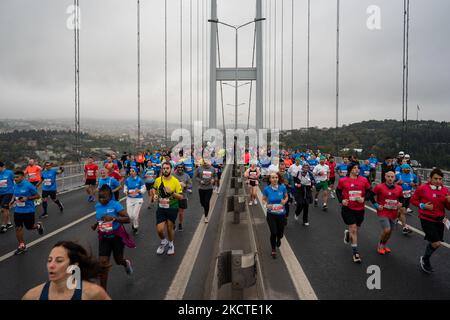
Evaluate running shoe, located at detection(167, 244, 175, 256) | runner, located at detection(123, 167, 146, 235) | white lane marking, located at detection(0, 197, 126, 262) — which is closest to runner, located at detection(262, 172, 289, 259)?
running shoe, located at detection(167, 244, 175, 256)

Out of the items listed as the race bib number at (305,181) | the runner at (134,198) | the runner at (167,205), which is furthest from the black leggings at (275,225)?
the runner at (134,198)

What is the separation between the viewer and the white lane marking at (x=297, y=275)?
14.2 feet

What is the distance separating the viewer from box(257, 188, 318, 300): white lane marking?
14.2 feet

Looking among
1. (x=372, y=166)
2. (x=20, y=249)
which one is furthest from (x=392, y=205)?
(x=372, y=166)

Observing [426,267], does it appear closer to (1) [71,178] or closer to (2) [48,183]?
(2) [48,183]

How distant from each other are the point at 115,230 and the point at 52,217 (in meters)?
6.43

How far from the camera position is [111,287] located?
4.59 meters

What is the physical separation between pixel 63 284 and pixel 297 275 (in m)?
3.64

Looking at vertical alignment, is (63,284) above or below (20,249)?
above

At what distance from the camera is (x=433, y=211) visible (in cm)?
541

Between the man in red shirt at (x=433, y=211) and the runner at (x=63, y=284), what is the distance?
16.6ft

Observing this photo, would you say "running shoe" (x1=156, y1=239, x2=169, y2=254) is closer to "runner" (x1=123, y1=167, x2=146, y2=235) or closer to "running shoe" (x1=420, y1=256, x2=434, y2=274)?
"runner" (x1=123, y1=167, x2=146, y2=235)

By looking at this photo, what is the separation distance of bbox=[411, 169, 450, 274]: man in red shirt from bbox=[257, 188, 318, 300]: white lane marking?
2.02 m
